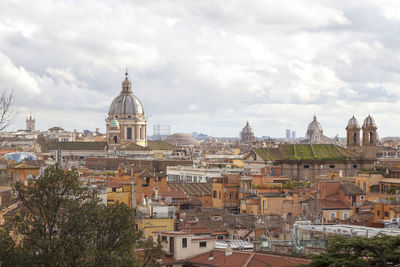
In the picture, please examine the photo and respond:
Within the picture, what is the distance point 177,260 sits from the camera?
89.3 feet

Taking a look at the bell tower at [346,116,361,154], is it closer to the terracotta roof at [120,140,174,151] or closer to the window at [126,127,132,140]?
the terracotta roof at [120,140,174,151]

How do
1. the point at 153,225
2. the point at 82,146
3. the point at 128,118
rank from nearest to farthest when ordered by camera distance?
1. the point at 153,225
2. the point at 82,146
3. the point at 128,118

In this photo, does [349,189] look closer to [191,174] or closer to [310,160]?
[310,160]

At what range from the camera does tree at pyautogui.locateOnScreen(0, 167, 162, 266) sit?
Answer: 2264 cm

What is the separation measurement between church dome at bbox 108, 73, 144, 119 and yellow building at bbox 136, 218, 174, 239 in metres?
126

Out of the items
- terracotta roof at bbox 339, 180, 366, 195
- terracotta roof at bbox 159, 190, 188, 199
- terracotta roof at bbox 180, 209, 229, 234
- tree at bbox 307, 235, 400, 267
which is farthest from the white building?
tree at bbox 307, 235, 400, 267

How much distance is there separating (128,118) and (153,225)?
4998 inches

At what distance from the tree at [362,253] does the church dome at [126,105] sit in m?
138

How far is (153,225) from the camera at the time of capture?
33250 millimetres

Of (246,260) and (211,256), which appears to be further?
(211,256)

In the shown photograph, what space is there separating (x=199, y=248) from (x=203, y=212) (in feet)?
44.0

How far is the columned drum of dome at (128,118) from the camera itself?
159000mm

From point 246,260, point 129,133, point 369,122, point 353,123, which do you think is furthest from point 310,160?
point 129,133

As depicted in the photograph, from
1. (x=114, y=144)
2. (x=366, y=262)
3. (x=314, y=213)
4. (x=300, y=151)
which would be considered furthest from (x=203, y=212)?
(x=114, y=144)
